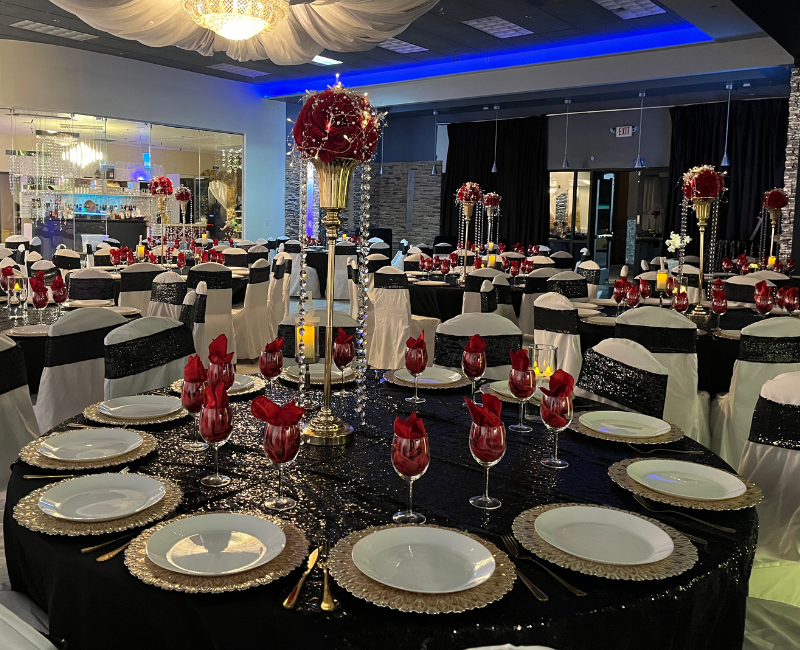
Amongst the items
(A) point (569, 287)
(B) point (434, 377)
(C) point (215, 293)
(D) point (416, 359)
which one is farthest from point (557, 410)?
(C) point (215, 293)

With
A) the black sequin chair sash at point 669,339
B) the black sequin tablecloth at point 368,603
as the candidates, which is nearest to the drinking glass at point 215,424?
the black sequin tablecloth at point 368,603

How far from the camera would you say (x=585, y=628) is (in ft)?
3.82

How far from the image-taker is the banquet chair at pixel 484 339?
3.20m

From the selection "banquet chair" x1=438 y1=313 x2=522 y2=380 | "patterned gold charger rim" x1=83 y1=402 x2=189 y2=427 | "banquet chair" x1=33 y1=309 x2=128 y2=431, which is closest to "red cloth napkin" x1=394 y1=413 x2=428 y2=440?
"patterned gold charger rim" x1=83 y1=402 x2=189 y2=427

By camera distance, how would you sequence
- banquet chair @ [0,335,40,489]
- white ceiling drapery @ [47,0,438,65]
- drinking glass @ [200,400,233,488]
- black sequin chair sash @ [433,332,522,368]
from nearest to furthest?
drinking glass @ [200,400,233,488] < banquet chair @ [0,335,40,489] < black sequin chair sash @ [433,332,522,368] < white ceiling drapery @ [47,0,438,65]

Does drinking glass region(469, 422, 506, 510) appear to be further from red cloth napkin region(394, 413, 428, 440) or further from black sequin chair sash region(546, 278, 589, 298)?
black sequin chair sash region(546, 278, 589, 298)

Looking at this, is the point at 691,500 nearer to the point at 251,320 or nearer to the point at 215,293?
the point at 215,293

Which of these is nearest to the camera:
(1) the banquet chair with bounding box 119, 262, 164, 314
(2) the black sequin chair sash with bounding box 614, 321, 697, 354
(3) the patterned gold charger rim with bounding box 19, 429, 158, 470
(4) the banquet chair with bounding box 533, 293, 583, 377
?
(3) the patterned gold charger rim with bounding box 19, 429, 158, 470

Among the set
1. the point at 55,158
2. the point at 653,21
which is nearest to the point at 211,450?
the point at 653,21

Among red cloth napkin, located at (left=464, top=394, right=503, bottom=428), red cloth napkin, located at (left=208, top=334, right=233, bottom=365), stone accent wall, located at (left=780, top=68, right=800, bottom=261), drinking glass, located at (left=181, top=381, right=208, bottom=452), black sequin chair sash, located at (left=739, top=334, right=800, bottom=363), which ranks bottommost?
black sequin chair sash, located at (left=739, top=334, right=800, bottom=363)

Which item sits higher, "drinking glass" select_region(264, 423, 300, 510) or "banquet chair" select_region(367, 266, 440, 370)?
"drinking glass" select_region(264, 423, 300, 510)

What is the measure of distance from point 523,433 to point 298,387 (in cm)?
87

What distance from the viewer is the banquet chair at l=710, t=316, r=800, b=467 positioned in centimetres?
334

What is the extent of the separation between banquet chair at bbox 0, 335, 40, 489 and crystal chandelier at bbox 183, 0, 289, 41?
297cm
